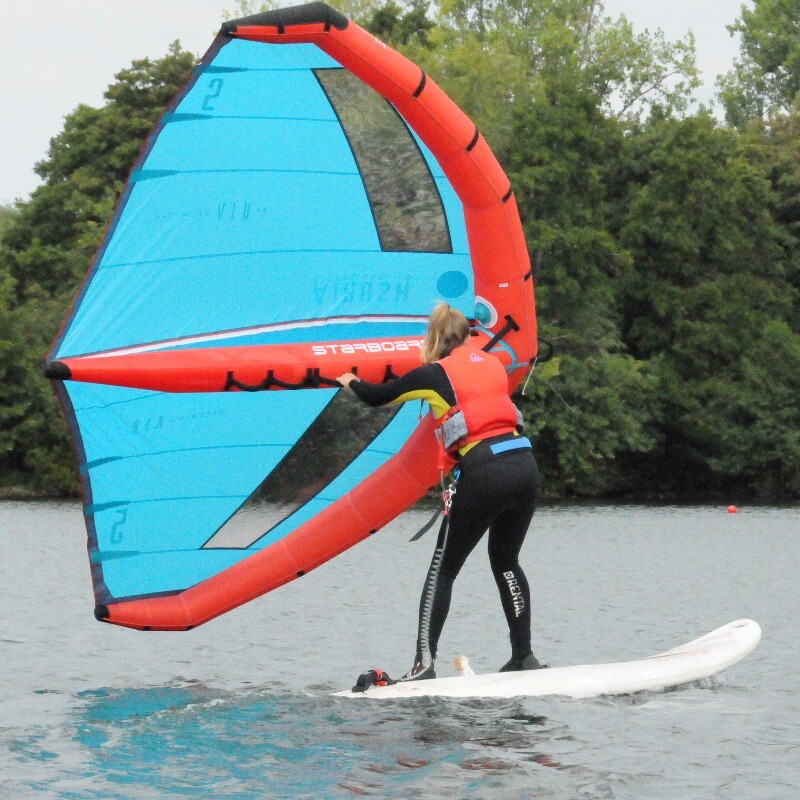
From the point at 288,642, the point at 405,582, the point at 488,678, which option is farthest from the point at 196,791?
the point at 405,582

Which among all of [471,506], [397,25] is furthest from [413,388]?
[397,25]

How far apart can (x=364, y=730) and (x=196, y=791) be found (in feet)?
3.64

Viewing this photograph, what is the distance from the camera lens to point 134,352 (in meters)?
6.70

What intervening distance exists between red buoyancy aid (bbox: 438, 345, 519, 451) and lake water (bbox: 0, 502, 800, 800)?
126 cm

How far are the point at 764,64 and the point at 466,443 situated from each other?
50.5 metres

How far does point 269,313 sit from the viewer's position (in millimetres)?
7160

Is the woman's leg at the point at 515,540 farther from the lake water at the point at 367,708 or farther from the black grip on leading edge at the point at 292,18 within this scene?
the black grip on leading edge at the point at 292,18

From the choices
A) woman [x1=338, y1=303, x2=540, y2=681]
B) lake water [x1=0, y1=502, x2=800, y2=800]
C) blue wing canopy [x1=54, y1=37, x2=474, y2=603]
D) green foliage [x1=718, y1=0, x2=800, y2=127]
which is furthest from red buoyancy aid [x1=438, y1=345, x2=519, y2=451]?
green foliage [x1=718, y1=0, x2=800, y2=127]

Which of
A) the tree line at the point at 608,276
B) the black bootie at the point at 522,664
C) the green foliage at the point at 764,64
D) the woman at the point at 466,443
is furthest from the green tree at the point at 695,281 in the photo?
the woman at the point at 466,443

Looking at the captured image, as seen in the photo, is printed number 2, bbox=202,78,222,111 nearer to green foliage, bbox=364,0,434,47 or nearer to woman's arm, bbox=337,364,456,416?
woman's arm, bbox=337,364,456,416

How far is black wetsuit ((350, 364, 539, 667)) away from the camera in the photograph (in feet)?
20.7

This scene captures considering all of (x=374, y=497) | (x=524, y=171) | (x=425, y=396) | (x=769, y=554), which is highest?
(x=524, y=171)

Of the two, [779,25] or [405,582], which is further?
[779,25]

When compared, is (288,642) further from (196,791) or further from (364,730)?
(196,791)
